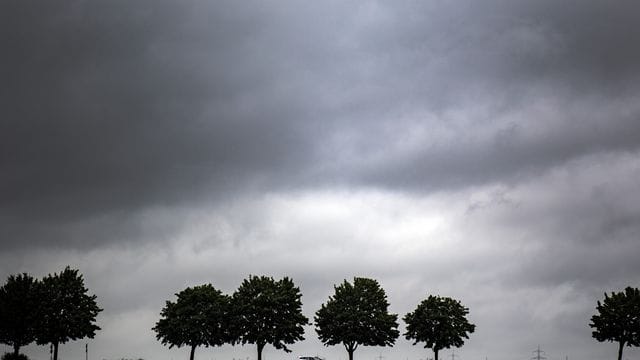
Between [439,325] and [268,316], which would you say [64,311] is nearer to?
[268,316]

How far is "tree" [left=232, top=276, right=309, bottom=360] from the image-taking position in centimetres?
10962

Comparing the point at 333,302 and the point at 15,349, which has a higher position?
the point at 333,302

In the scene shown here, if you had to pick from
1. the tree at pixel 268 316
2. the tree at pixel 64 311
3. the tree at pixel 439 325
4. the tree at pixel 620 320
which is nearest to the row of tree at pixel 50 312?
the tree at pixel 64 311

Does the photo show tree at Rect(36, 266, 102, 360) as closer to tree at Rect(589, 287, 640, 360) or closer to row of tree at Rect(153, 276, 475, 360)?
row of tree at Rect(153, 276, 475, 360)

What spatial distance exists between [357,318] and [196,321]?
83.9ft

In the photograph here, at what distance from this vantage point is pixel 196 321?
371ft

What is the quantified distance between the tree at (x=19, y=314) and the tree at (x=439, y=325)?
59911 mm

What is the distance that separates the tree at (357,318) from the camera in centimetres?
10969

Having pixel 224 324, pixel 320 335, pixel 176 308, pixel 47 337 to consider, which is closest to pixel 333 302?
pixel 320 335

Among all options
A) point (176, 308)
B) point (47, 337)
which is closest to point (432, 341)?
point (176, 308)

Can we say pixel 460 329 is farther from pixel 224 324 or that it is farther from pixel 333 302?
pixel 224 324

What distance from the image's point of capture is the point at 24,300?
113375 millimetres

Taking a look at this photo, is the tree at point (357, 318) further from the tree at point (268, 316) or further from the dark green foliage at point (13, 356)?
the dark green foliage at point (13, 356)

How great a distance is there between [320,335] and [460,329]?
23.4m
